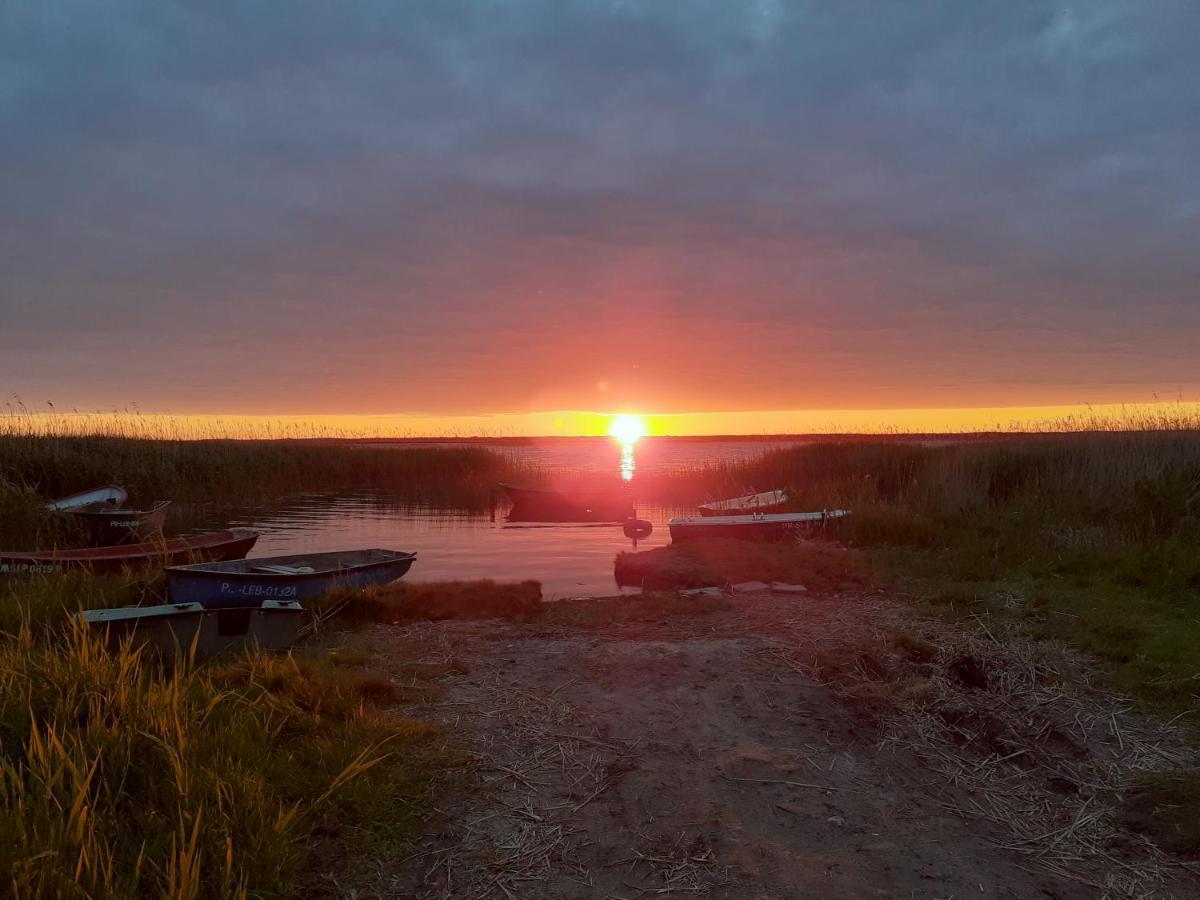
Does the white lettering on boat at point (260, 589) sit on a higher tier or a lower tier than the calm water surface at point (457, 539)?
higher

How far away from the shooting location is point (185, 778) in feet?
13.2

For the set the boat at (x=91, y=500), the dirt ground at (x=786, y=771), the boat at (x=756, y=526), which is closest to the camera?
the dirt ground at (x=786, y=771)

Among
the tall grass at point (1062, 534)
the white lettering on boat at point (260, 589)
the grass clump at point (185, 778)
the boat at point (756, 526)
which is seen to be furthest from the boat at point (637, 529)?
the grass clump at point (185, 778)

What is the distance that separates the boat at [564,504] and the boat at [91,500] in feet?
42.7

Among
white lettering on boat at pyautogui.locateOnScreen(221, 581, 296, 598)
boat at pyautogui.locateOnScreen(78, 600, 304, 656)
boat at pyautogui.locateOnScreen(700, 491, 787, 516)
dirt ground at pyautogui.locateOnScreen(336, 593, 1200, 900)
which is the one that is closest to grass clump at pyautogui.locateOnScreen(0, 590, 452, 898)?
dirt ground at pyautogui.locateOnScreen(336, 593, 1200, 900)

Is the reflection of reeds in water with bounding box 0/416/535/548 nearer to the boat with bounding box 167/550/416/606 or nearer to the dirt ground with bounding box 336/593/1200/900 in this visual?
the boat with bounding box 167/550/416/606

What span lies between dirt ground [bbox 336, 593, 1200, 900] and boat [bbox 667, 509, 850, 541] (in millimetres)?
8325

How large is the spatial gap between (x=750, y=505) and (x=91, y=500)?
18.7 metres

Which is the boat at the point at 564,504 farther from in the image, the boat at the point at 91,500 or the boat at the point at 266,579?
the boat at the point at 266,579

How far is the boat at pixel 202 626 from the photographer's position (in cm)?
751

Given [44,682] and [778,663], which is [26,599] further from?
[778,663]

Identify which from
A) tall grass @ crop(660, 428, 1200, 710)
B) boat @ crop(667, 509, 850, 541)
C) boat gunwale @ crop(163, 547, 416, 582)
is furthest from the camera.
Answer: boat @ crop(667, 509, 850, 541)

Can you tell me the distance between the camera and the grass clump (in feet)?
11.2

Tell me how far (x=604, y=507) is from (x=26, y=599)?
75.4ft
